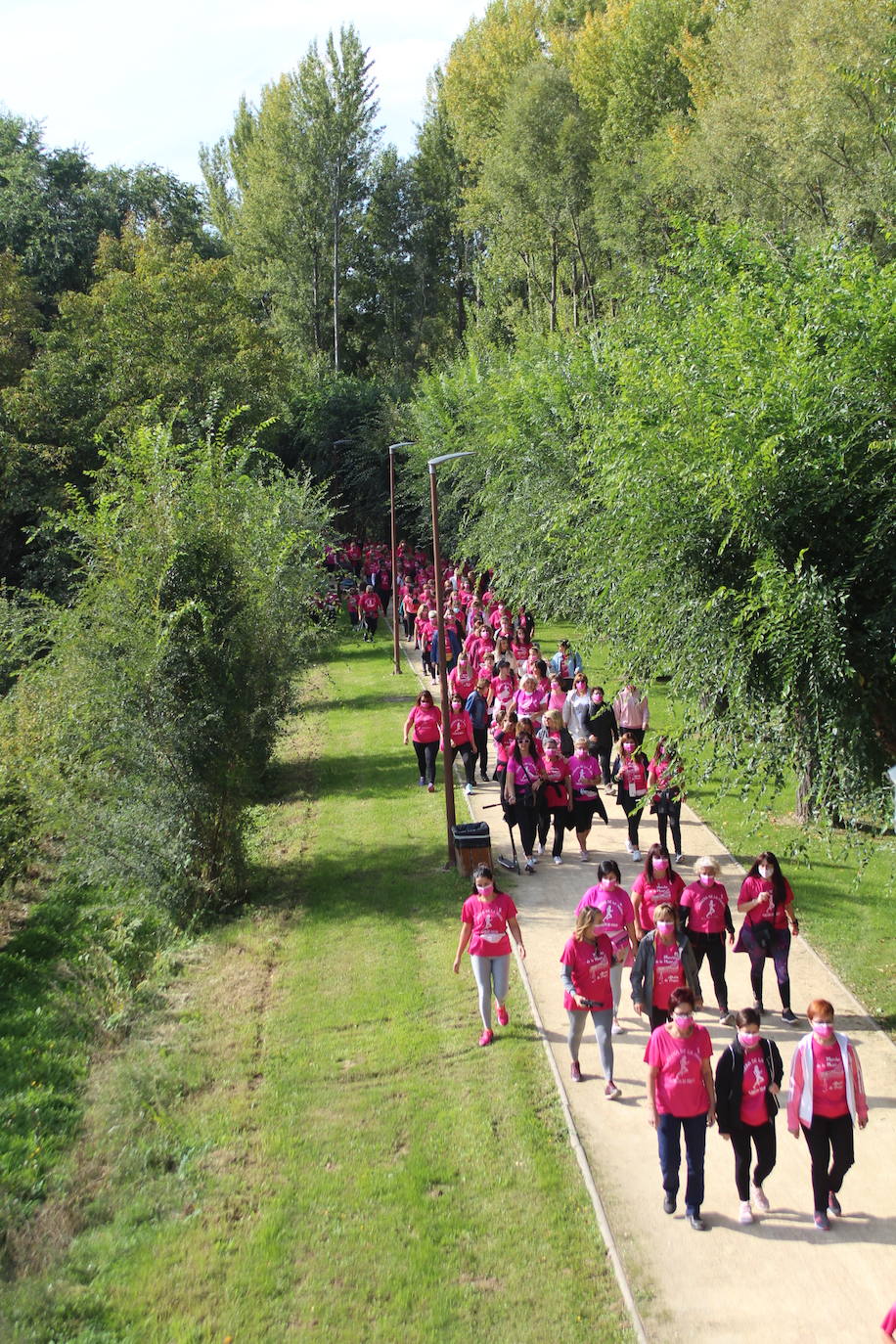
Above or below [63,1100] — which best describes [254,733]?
above

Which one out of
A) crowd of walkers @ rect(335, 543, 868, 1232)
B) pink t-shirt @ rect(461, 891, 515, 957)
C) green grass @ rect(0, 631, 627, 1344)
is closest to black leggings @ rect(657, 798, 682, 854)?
crowd of walkers @ rect(335, 543, 868, 1232)

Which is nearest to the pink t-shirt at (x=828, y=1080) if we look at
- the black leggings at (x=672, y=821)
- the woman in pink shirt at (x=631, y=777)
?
the black leggings at (x=672, y=821)

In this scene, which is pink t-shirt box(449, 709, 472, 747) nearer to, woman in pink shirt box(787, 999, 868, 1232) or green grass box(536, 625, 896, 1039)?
green grass box(536, 625, 896, 1039)

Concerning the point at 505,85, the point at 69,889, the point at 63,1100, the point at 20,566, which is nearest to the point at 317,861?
the point at 69,889

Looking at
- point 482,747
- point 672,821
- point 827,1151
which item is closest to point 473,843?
point 672,821

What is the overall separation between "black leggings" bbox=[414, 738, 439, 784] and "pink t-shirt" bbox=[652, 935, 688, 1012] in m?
7.98

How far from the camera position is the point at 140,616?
12617mm

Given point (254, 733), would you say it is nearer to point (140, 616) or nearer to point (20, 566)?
point (140, 616)

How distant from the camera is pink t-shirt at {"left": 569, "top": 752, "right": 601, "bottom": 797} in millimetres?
12703

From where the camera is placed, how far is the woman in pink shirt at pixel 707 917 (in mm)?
9195

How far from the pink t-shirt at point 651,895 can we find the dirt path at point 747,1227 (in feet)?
3.35

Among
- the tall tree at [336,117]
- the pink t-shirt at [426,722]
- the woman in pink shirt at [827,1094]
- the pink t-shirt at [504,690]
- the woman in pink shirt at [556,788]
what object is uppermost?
the tall tree at [336,117]

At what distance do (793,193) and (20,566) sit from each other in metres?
25.4

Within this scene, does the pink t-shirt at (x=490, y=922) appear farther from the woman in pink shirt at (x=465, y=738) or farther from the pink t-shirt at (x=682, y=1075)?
the woman in pink shirt at (x=465, y=738)
